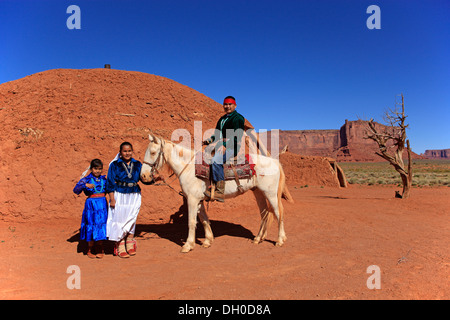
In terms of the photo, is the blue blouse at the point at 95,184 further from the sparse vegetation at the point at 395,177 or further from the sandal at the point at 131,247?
the sparse vegetation at the point at 395,177

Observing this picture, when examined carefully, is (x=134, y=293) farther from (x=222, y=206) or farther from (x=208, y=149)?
(x=222, y=206)

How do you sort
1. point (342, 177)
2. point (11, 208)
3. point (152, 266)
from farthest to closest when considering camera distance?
point (342, 177) < point (11, 208) < point (152, 266)

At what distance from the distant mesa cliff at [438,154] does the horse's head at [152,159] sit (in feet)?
673

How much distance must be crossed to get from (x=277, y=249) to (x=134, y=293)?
2.90 metres

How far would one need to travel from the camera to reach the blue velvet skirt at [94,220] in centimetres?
474

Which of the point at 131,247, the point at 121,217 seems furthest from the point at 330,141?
the point at 121,217

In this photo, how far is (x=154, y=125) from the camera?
7930 millimetres

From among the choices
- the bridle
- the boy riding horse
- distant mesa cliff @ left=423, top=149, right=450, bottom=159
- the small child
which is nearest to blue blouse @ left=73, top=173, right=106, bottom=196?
the small child

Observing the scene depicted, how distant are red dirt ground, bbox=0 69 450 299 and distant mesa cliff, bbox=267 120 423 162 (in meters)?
98.5

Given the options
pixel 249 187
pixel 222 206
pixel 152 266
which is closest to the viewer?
pixel 152 266

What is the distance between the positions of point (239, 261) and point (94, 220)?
2758 millimetres

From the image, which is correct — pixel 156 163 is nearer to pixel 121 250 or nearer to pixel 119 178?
pixel 119 178

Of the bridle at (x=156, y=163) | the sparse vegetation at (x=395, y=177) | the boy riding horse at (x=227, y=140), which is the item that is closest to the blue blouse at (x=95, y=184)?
the bridle at (x=156, y=163)
